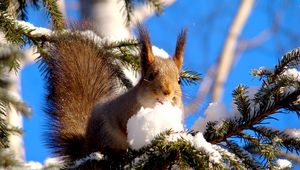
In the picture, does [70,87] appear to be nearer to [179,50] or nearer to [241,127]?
[179,50]

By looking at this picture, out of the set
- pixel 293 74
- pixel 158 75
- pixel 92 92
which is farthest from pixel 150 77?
pixel 293 74

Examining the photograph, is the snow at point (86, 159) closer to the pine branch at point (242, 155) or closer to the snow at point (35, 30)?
the pine branch at point (242, 155)

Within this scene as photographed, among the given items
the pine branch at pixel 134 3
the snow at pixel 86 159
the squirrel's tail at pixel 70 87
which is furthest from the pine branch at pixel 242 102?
the pine branch at pixel 134 3

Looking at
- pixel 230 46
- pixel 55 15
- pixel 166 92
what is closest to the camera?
pixel 166 92

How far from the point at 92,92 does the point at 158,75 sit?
0.76 ft

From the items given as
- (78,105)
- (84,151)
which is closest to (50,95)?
(78,105)

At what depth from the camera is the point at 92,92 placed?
1.81 metres

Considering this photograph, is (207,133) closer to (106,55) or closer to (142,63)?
(142,63)

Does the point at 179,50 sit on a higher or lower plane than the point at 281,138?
higher

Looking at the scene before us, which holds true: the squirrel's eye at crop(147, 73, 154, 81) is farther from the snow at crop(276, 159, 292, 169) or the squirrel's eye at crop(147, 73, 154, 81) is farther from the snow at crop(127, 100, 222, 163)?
the snow at crop(276, 159, 292, 169)

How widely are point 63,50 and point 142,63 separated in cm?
22

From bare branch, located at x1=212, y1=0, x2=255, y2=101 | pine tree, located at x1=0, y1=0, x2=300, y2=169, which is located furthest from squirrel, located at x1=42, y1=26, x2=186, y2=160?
bare branch, located at x1=212, y1=0, x2=255, y2=101

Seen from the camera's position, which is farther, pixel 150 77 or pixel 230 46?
pixel 230 46

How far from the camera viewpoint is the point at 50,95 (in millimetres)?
1762
